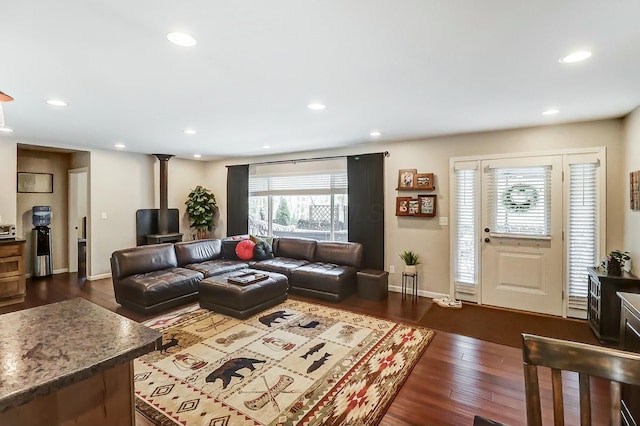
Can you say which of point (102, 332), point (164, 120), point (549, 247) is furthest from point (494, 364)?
point (164, 120)

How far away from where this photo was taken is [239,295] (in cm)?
369

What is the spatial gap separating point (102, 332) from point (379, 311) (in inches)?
133

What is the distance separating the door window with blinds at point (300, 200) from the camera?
5.73 m

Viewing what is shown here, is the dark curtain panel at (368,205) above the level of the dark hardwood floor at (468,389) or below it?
above

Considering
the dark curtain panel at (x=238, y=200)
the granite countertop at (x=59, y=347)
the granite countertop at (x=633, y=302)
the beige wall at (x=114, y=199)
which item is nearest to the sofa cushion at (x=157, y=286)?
the beige wall at (x=114, y=199)

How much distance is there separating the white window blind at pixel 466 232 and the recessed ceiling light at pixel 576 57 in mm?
2285

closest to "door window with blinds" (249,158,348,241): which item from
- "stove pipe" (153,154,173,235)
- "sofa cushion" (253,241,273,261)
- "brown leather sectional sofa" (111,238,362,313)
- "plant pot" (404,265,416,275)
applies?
"brown leather sectional sofa" (111,238,362,313)

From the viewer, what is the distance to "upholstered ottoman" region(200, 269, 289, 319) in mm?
3713

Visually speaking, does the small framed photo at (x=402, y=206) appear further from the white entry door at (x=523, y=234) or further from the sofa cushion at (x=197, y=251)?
the sofa cushion at (x=197, y=251)

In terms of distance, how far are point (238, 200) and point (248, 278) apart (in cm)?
320

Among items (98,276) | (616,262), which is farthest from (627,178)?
(98,276)

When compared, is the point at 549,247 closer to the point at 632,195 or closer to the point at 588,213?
the point at 588,213

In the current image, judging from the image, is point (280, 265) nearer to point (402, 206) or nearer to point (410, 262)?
point (410, 262)

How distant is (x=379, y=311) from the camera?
4070 millimetres
